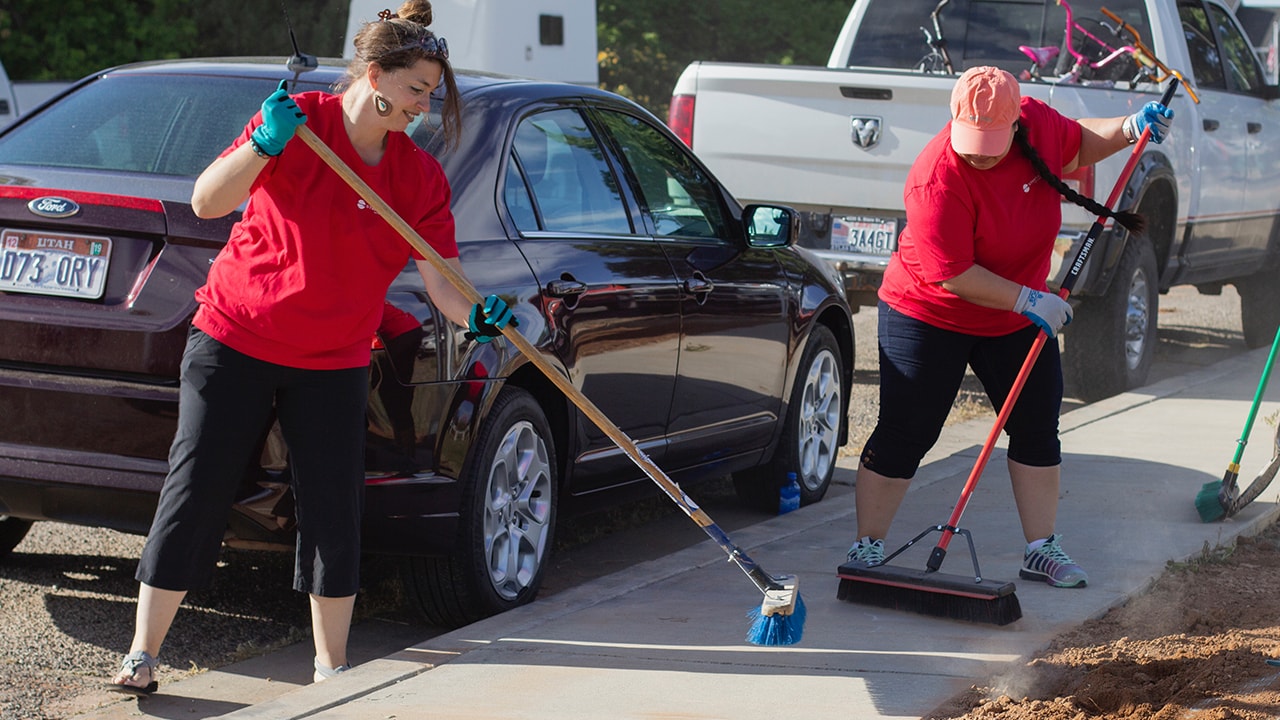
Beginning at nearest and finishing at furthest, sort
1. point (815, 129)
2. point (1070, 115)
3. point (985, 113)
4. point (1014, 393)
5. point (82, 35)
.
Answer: point (985, 113) < point (1014, 393) < point (1070, 115) < point (815, 129) < point (82, 35)

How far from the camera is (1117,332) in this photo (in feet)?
32.2

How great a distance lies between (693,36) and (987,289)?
1048 inches

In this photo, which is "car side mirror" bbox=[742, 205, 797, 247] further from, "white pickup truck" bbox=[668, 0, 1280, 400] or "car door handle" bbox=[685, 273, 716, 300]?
"white pickup truck" bbox=[668, 0, 1280, 400]

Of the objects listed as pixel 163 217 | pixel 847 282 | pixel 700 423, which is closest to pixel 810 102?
pixel 847 282

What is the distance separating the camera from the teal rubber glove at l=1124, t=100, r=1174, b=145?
5.13 meters

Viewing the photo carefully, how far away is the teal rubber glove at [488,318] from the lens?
4.22 metres

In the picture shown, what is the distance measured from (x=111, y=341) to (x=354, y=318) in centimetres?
81

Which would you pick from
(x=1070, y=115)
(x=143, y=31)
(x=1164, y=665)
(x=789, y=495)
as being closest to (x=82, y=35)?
(x=143, y=31)

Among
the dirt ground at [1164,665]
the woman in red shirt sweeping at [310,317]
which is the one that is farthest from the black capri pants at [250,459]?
the dirt ground at [1164,665]

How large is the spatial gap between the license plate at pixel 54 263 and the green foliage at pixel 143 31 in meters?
17.1

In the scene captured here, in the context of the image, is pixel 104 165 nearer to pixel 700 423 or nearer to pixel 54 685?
pixel 54 685

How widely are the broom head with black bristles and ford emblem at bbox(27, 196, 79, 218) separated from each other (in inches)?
99.3

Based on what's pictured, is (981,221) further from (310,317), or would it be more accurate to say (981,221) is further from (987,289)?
(310,317)

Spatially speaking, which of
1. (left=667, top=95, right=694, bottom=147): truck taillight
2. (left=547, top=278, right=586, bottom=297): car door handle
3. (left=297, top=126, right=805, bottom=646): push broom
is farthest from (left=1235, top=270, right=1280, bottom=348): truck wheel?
(left=297, top=126, right=805, bottom=646): push broom
